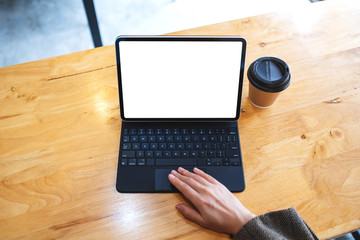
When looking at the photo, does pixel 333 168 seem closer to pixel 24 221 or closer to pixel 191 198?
pixel 191 198

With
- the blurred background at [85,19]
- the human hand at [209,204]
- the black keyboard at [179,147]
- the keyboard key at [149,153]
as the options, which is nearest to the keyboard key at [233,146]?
the black keyboard at [179,147]

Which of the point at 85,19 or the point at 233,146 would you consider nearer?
the point at 233,146

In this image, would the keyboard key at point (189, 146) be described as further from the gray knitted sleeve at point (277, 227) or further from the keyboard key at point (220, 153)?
the gray knitted sleeve at point (277, 227)

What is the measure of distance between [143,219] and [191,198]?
0.13m

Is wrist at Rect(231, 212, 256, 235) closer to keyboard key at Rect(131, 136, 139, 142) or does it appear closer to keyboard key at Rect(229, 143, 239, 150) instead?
keyboard key at Rect(229, 143, 239, 150)

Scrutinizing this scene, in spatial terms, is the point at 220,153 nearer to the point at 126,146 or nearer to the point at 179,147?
the point at 179,147

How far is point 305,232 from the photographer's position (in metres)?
0.70

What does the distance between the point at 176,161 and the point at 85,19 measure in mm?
1612

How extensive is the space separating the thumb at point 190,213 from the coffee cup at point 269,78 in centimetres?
36

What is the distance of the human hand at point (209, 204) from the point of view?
737mm

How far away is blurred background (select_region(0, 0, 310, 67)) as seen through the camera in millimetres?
2016

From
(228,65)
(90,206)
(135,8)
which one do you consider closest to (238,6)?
(135,8)

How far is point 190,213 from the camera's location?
756 mm

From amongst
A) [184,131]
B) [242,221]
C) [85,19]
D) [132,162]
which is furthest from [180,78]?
[85,19]
